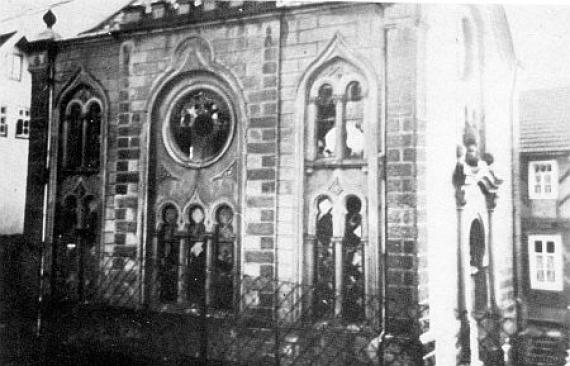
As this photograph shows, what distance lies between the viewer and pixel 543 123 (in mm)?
11344

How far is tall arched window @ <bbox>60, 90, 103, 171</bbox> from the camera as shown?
404 inches

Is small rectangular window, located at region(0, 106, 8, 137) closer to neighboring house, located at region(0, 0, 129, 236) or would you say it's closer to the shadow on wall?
neighboring house, located at region(0, 0, 129, 236)

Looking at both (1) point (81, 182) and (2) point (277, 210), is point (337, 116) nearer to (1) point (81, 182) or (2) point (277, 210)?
(2) point (277, 210)

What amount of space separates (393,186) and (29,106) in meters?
7.36

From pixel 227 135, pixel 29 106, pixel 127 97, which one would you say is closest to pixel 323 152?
pixel 227 135

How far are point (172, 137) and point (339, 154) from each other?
3.08 m

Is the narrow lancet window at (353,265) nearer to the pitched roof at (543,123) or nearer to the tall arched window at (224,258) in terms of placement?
the tall arched window at (224,258)

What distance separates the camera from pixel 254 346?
8.45 metres

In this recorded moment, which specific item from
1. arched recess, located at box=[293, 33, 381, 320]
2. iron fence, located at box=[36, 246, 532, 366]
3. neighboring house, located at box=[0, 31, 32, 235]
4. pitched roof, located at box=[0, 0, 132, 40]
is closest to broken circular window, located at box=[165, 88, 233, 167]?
arched recess, located at box=[293, 33, 381, 320]

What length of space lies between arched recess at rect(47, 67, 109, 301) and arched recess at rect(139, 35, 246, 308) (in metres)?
A: 1.02

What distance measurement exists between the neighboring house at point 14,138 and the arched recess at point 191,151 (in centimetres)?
263

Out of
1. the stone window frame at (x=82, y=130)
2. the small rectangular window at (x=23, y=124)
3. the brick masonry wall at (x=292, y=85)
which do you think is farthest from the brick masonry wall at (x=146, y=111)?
the small rectangular window at (x=23, y=124)

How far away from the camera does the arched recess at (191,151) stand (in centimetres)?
891

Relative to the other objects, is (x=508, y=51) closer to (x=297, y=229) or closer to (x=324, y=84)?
(x=324, y=84)
